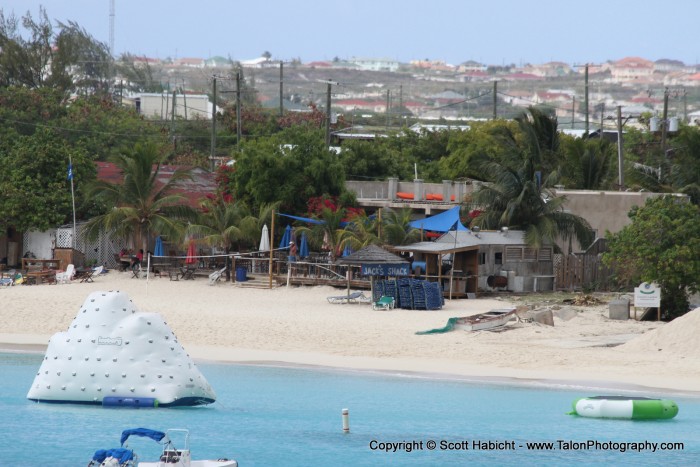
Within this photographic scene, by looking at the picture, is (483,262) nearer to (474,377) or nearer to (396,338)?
(396,338)

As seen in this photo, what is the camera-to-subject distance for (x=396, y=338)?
27703 millimetres

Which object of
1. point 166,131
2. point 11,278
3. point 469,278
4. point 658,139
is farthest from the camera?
point 166,131

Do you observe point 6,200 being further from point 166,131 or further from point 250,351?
point 166,131

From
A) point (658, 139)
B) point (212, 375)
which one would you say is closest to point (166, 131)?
point (658, 139)

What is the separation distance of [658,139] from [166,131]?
101 feet

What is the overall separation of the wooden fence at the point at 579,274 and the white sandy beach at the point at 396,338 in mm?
2713

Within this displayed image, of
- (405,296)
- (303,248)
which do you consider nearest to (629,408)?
(405,296)

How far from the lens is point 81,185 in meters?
41.8

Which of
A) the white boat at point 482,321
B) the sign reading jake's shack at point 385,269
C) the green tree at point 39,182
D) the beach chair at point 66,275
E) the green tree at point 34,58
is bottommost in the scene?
the white boat at point 482,321

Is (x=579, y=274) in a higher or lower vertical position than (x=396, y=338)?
higher

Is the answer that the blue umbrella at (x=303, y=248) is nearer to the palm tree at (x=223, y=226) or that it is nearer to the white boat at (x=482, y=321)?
the palm tree at (x=223, y=226)

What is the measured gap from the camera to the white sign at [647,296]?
3009 centimetres

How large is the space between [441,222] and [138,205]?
33.3 ft

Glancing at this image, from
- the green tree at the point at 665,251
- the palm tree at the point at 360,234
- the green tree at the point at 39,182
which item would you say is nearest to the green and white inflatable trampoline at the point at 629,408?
the green tree at the point at 665,251
